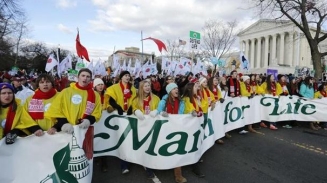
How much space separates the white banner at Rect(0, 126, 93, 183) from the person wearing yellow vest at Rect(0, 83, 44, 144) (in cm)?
13

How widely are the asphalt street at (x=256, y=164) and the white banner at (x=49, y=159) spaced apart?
3.83 feet

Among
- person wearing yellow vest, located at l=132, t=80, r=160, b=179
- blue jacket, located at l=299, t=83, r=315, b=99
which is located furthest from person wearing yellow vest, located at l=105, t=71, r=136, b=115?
blue jacket, located at l=299, t=83, r=315, b=99

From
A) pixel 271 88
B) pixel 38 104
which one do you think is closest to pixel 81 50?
pixel 38 104

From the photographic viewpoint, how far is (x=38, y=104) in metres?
3.90

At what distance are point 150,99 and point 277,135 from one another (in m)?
4.62

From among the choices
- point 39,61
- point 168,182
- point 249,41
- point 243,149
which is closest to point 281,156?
point 243,149

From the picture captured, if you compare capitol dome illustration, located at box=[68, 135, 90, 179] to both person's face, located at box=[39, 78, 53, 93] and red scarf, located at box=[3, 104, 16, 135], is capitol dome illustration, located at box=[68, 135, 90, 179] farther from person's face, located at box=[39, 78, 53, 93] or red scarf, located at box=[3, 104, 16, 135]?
person's face, located at box=[39, 78, 53, 93]

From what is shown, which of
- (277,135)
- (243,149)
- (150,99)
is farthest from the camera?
(277,135)

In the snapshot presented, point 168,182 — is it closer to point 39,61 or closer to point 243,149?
point 243,149

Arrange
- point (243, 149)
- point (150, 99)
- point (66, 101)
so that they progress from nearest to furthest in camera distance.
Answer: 1. point (66, 101)
2. point (150, 99)
3. point (243, 149)

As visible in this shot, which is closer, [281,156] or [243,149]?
[281,156]

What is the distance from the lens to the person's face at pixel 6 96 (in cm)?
347

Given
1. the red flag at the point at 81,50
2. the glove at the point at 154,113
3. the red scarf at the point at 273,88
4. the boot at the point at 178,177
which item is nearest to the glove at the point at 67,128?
the glove at the point at 154,113

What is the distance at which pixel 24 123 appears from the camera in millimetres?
3654
